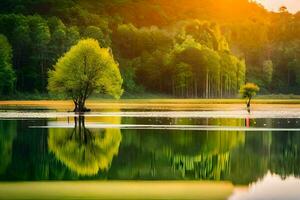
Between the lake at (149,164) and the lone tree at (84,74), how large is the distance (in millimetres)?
37934

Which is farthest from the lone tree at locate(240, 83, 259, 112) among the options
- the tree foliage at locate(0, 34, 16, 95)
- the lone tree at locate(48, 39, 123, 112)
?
the tree foliage at locate(0, 34, 16, 95)

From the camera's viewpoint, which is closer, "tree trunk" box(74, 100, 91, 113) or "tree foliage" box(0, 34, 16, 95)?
"tree trunk" box(74, 100, 91, 113)

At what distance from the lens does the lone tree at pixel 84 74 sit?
79.6 m

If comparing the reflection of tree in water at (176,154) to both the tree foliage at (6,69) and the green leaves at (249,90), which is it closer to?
the green leaves at (249,90)

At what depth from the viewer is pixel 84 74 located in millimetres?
79938

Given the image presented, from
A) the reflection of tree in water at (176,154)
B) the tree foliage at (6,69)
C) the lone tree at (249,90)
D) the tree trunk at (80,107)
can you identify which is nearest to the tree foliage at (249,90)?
the lone tree at (249,90)

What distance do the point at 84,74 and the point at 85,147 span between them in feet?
158

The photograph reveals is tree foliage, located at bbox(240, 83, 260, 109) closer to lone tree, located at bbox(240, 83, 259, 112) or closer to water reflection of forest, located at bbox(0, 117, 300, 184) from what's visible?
lone tree, located at bbox(240, 83, 259, 112)

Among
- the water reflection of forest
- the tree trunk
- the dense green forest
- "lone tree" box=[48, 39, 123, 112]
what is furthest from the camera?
the dense green forest

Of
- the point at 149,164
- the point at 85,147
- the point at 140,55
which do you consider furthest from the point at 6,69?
the point at 149,164

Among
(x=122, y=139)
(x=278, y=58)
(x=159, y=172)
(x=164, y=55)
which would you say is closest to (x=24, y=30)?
(x=164, y=55)

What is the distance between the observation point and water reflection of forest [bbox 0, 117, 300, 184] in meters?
23.5

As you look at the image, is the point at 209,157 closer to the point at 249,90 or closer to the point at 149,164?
the point at 149,164

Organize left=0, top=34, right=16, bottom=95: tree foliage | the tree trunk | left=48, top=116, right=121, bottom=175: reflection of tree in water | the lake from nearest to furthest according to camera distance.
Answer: the lake → left=48, top=116, right=121, bottom=175: reflection of tree in water → the tree trunk → left=0, top=34, right=16, bottom=95: tree foliage
